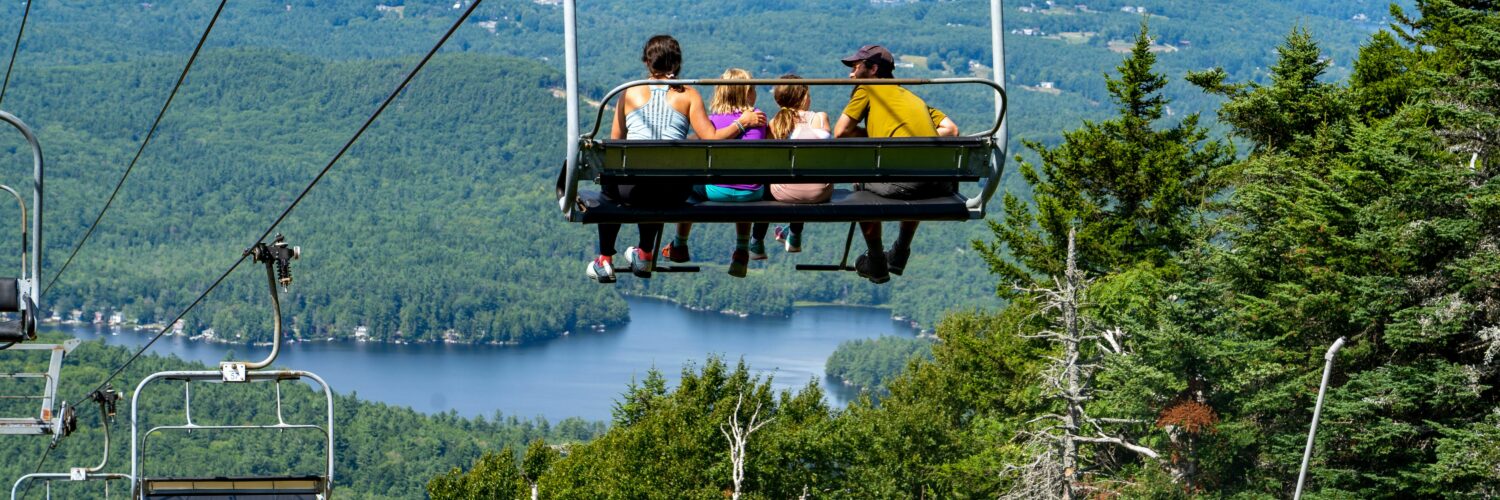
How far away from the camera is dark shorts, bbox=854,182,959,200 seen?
10.3 m

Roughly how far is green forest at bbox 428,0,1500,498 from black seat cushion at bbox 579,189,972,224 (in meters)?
18.6

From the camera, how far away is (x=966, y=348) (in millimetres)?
48594

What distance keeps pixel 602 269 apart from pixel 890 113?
5.53ft

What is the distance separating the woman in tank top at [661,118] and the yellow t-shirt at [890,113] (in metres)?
0.55

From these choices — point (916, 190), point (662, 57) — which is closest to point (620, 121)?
point (662, 57)

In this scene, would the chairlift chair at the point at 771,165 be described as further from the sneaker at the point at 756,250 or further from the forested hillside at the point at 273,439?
the forested hillside at the point at 273,439

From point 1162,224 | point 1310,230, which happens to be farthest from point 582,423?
point 1310,230

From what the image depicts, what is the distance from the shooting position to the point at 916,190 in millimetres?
10352

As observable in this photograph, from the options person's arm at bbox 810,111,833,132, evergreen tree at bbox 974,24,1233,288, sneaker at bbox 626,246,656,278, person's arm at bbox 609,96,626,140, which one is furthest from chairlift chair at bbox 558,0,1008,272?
evergreen tree at bbox 974,24,1233,288

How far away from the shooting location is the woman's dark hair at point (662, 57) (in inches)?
388

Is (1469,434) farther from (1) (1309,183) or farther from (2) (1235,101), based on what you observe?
(2) (1235,101)

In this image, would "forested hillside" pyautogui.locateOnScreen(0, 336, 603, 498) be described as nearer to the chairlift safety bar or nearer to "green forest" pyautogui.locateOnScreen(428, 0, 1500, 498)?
"green forest" pyautogui.locateOnScreen(428, 0, 1500, 498)

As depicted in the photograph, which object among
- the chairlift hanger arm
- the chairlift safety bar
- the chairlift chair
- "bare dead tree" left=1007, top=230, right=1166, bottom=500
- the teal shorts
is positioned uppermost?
the chairlift hanger arm

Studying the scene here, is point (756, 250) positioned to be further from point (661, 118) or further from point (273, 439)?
point (273, 439)
